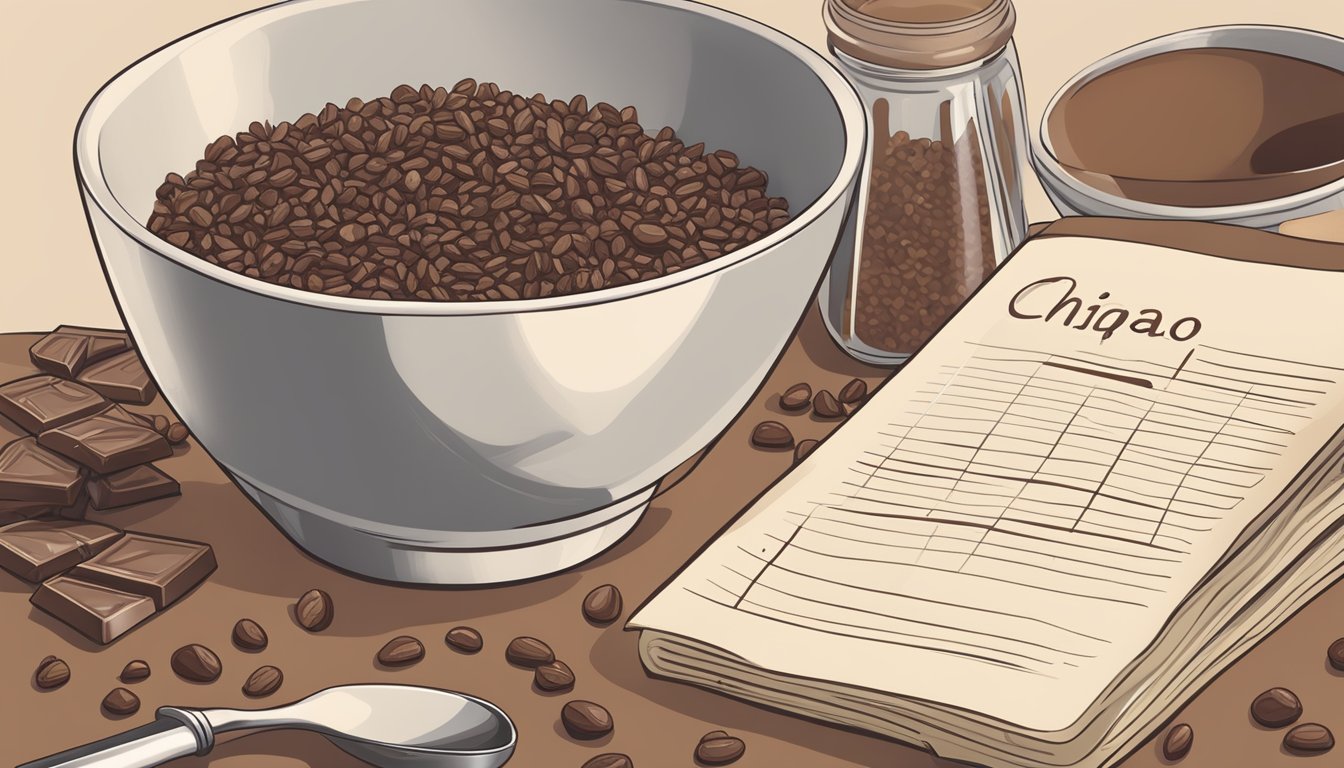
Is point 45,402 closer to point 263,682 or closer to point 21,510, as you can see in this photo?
point 21,510

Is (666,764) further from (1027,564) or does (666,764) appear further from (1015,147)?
(1015,147)

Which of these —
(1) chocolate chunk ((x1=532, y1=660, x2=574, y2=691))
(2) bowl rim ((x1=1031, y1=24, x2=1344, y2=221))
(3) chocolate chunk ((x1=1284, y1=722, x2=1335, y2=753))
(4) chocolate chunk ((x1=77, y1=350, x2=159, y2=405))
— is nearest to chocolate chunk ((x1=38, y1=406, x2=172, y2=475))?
(4) chocolate chunk ((x1=77, y1=350, x2=159, y2=405))

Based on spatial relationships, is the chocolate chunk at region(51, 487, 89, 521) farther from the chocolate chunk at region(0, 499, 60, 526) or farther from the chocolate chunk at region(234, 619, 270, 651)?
the chocolate chunk at region(234, 619, 270, 651)

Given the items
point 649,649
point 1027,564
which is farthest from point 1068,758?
point 649,649

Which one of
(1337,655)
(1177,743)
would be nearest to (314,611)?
(1177,743)

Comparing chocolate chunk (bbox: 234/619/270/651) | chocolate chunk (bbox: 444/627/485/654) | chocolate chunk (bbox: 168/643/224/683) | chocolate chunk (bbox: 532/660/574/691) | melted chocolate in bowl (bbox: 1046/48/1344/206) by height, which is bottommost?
chocolate chunk (bbox: 168/643/224/683)
